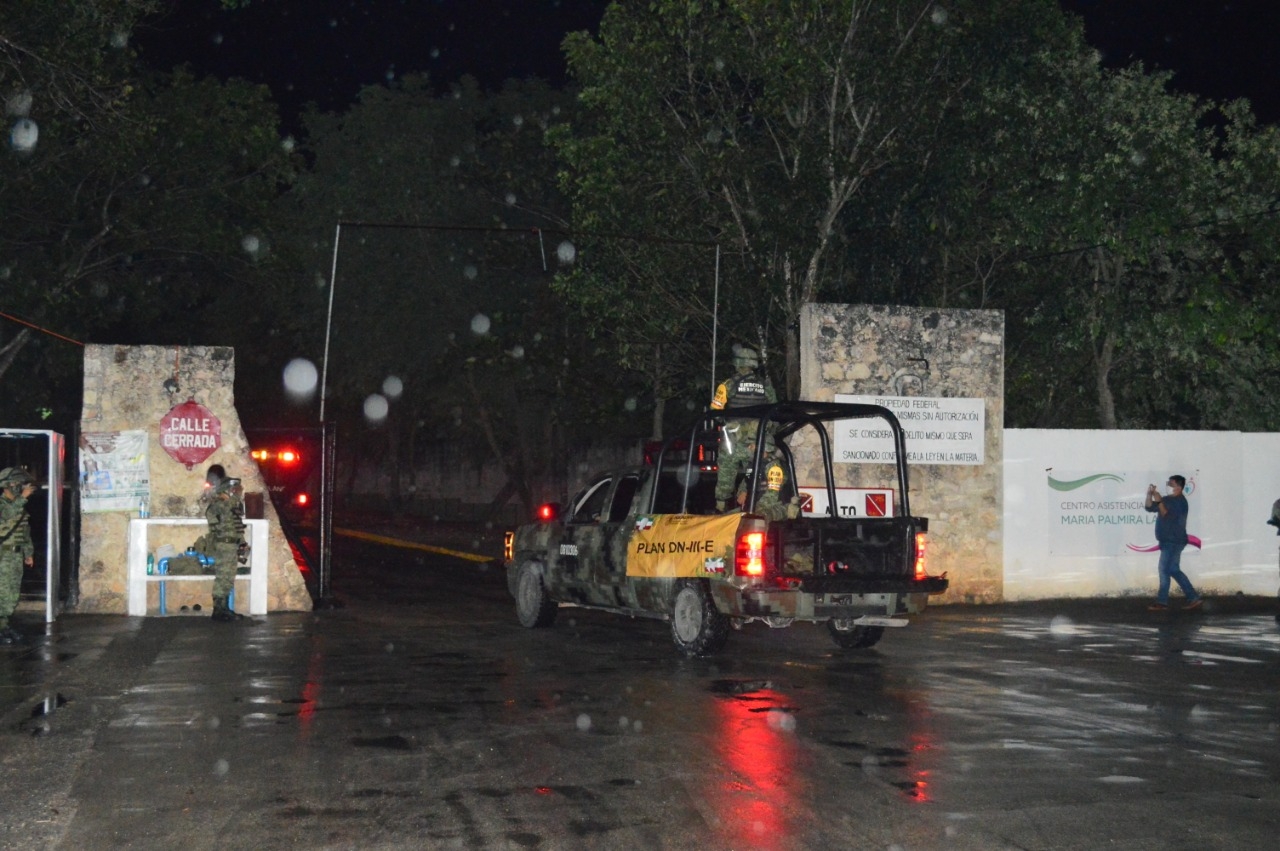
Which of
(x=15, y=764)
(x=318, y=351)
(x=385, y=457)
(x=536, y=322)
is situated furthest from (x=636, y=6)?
(x=385, y=457)

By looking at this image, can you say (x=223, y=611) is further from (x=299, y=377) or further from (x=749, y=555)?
(x=299, y=377)

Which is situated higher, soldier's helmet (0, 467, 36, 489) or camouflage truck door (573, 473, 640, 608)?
soldier's helmet (0, 467, 36, 489)

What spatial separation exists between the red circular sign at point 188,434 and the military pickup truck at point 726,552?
13.4 ft

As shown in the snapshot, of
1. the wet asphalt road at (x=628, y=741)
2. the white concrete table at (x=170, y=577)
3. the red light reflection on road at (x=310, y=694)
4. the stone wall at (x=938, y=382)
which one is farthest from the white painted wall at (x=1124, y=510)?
the red light reflection on road at (x=310, y=694)

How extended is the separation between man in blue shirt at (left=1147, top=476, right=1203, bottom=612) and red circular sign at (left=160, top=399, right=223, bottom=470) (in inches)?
A: 456

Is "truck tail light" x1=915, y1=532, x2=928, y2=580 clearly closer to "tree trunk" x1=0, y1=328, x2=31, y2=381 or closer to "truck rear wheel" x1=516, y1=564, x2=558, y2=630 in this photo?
"truck rear wheel" x1=516, y1=564, x2=558, y2=630

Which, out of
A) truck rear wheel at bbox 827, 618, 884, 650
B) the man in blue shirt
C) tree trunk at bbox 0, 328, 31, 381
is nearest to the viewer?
truck rear wheel at bbox 827, 618, 884, 650

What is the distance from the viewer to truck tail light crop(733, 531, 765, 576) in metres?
12.0

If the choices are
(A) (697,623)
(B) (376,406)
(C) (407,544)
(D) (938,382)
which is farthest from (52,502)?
(B) (376,406)

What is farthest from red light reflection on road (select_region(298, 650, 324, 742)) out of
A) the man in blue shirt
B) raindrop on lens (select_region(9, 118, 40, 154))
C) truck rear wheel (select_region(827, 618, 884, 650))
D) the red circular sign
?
raindrop on lens (select_region(9, 118, 40, 154))

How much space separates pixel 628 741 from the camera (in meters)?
8.48

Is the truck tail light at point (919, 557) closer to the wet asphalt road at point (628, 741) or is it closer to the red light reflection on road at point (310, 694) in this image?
the wet asphalt road at point (628, 741)

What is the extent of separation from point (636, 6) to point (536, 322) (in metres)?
11.2

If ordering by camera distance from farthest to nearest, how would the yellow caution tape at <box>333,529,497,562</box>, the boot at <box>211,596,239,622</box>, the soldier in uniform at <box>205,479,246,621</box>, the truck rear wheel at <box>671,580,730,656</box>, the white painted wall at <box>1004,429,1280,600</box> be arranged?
the yellow caution tape at <box>333,529,497,562</box>, the white painted wall at <box>1004,429,1280,600</box>, the boot at <box>211,596,239,622</box>, the soldier in uniform at <box>205,479,246,621</box>, the truck rear wheel at <box>671,580,730,656</box>
